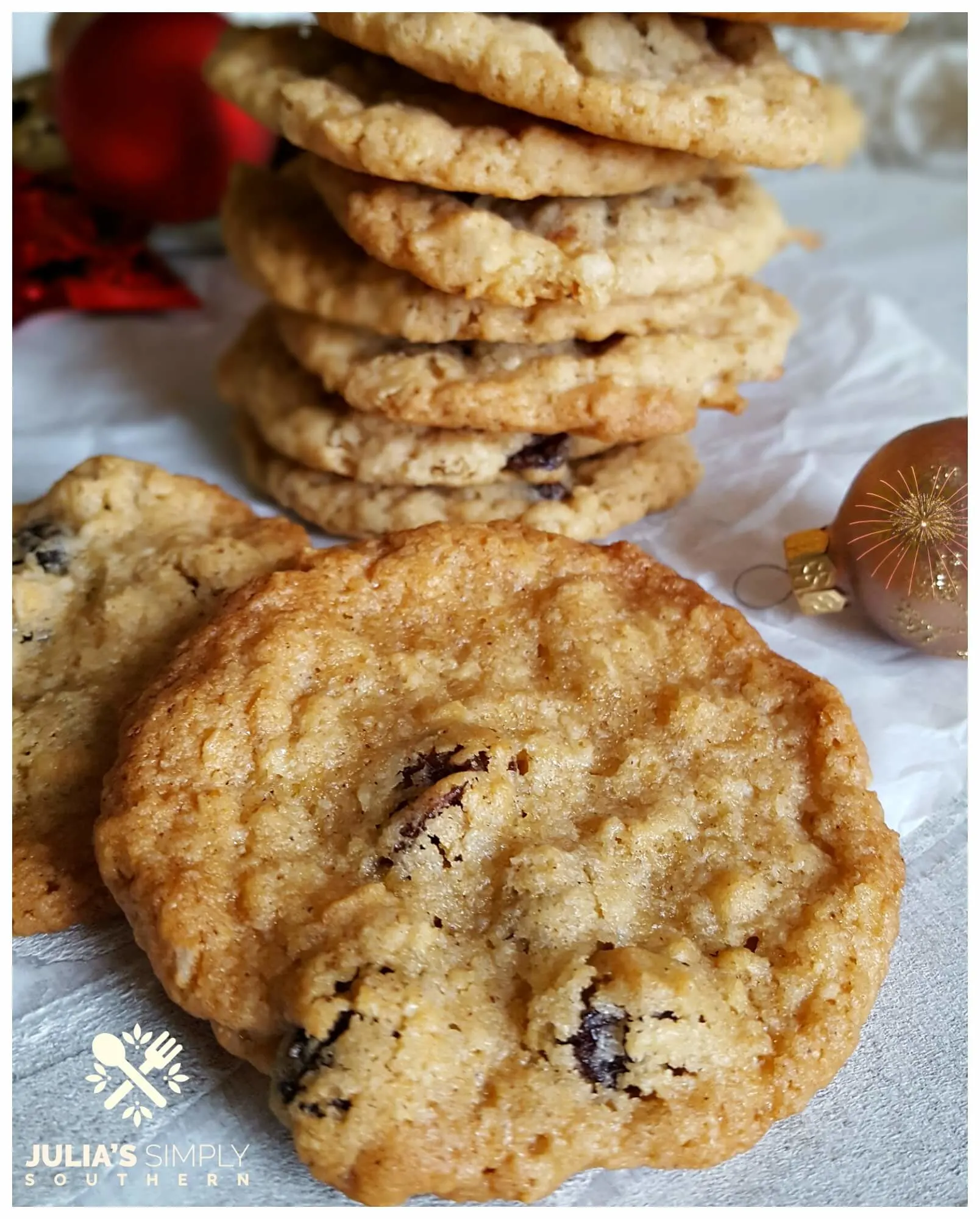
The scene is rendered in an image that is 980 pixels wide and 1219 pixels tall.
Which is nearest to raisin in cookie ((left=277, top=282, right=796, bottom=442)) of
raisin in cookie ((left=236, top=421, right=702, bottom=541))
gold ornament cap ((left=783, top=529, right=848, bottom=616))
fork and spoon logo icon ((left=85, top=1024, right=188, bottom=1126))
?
raisin in cookie ((left=236, top=421, right=702, bottom=541))

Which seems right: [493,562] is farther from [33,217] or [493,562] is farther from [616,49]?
[33,217]

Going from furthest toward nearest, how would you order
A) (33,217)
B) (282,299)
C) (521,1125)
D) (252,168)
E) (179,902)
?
(33,217), (252,168), (282,299), (179,902), (521,1125)

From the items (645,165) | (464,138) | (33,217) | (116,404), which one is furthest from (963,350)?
(33,217)

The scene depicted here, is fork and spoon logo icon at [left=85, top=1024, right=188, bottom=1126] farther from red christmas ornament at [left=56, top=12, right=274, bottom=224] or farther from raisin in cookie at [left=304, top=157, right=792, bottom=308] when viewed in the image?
red christmas ornament at [left=56, top=12, right=274, bottom=224]

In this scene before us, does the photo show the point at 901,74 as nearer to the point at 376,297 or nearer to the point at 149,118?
the point at 149,118

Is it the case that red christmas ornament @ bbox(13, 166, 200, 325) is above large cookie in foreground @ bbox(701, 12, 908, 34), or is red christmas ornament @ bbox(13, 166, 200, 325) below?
below

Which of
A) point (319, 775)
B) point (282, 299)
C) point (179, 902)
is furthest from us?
point (282, 299)
